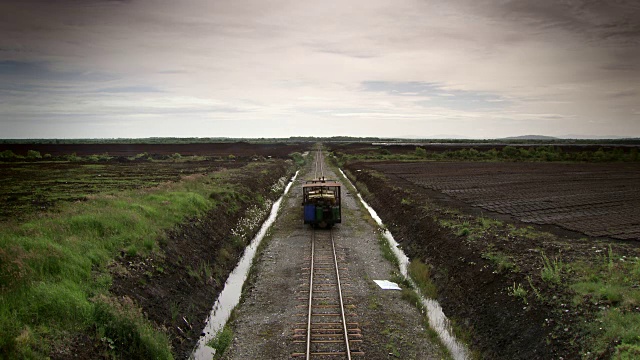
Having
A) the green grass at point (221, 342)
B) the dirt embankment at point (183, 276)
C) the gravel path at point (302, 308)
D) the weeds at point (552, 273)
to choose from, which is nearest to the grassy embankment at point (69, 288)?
the dirt embankment at point (183, 276)

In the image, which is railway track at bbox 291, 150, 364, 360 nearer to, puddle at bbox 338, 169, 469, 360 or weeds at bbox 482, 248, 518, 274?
puddle at bbox 338, 169, 469, 360

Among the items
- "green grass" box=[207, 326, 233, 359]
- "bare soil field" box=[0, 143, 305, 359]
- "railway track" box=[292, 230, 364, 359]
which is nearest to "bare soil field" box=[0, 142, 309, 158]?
"bare soil field" box=[0, 143, 305, 359]

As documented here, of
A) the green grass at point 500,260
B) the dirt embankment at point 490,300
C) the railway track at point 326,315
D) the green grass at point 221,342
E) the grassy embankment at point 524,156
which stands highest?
the grassy embankment at point 524,156

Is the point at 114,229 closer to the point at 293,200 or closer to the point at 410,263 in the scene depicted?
the point at 410,263

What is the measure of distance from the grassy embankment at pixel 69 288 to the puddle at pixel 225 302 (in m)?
1.63

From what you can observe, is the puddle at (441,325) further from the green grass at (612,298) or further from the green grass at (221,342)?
the green grass at (221,342)

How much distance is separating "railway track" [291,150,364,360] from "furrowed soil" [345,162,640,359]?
402cm

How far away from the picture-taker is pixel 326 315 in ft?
48.2

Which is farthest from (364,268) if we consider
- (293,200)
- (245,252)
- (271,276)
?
(293,200)

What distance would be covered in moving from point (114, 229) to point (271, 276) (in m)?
7.20

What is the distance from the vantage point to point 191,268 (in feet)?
59.2

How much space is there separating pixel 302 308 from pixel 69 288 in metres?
7.73

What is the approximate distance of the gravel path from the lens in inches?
500

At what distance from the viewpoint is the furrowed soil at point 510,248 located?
11.8 metres
